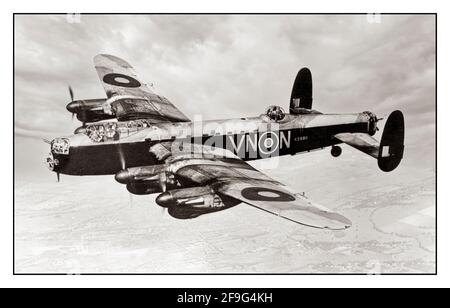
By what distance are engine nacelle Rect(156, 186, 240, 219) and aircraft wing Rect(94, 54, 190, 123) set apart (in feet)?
11.4

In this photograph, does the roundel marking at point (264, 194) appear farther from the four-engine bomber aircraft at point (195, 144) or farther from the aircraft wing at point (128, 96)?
the aircraft wing at point (128, 96)

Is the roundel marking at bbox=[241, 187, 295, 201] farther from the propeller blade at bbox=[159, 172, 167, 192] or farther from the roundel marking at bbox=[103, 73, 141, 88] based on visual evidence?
the roundel marking at bbox=[103, 73, 141, 88]

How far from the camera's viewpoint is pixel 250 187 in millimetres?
9828

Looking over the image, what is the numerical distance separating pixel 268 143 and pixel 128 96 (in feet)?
15.3

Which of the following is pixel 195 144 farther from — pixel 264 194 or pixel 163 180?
pixel 264 194

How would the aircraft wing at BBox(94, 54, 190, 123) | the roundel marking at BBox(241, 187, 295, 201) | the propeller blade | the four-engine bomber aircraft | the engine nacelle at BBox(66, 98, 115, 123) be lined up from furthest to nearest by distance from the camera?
the aircraft wing at BBox(94, 54, 190, 123) < the engine nacelle at BBox(66, 98, 115, 123) < the propeller blade < the four-engine bomber aircraft < the roundel marking at BBox(241, 187, 295, 201)

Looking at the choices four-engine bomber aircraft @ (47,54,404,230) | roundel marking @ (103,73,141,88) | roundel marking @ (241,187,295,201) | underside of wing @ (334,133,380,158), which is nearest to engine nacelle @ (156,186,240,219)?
four-engine bomber aircraft @ (47,54,404,230)

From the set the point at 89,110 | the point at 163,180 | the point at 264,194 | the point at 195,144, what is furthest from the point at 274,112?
Result: the point at 89,110

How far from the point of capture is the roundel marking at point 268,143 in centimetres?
1261

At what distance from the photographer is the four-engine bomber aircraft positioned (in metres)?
9.95

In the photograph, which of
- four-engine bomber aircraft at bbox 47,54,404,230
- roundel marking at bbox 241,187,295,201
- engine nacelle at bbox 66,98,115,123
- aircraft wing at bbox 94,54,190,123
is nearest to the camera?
roundel marking at bbox 241,187,295,201

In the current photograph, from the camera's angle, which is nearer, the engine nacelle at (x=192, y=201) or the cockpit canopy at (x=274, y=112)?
the engine nacelle at (x=192, y=201)

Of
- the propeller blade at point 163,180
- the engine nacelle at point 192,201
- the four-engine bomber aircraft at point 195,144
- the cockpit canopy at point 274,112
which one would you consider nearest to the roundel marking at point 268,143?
the four-engine bomber aircraft at point 195,144

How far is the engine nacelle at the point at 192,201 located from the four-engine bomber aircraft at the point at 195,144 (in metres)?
0.02
